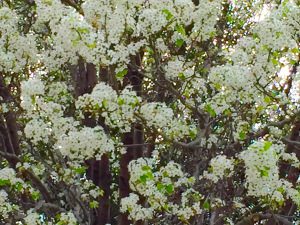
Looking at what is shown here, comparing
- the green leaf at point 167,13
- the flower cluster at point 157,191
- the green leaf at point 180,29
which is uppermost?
the green leaf at point 167,13

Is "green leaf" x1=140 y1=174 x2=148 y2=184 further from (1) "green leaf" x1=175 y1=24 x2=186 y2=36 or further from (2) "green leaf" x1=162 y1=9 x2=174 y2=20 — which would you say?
(2) "green leaf" x1=162 y1=9 x2=174 y2=20

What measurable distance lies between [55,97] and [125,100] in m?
2.09

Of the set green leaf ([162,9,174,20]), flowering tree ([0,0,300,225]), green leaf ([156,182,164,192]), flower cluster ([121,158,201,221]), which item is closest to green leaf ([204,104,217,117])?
flowering tree ([0,0,300,225])

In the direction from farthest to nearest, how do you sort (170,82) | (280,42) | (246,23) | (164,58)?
(246,23), (164,58), (170,82), (280,42)

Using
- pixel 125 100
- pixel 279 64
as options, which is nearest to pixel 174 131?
pixel 125 100

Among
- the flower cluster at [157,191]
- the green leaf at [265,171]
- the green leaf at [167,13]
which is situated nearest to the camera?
the green leaf at [265,171]

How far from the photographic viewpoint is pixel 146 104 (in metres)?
6.57

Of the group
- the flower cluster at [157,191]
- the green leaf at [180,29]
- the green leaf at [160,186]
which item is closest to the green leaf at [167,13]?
the green leaf at [180,29]

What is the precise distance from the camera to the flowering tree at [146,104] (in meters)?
6.30

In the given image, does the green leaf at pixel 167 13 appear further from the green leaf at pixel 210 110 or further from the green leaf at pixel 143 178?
the green leaf at pixel 143 178

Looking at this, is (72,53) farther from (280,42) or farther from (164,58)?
(280,42)

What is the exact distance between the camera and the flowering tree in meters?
6.30

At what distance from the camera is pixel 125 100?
6250 mm

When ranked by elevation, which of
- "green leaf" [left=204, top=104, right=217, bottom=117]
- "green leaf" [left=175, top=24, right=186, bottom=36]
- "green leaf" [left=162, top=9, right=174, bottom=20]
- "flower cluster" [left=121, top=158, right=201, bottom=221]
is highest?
"green leaf" [left=162, top=9, right=174, bottom=20]
